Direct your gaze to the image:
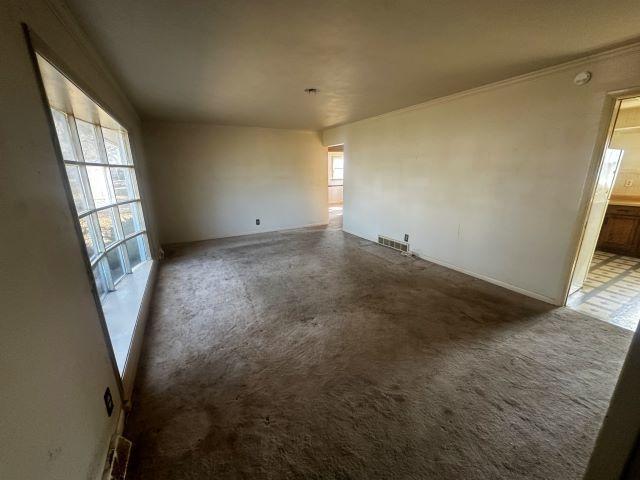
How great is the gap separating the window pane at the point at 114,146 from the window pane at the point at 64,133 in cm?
75

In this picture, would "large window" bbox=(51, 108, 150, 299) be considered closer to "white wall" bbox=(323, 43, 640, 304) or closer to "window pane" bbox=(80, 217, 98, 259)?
"window pane" bbox=(80, 217, 98, 259)

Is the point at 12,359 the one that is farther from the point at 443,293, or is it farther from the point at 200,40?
the point at 443,293

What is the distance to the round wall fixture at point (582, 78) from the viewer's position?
230 centimetres

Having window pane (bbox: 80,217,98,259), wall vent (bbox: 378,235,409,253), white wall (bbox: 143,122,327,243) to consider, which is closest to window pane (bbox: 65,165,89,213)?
window pane (bbox: 80,217,98,259)

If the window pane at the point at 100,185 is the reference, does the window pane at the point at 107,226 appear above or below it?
below

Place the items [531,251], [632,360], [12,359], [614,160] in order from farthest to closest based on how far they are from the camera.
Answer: [531,251]
[614,160]
[12,359]
[632,360]

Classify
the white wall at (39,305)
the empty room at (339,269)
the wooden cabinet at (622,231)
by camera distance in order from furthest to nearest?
the wooden cabinet at (622,231)
the empty room at (339,269)
the white wall at (39,305)

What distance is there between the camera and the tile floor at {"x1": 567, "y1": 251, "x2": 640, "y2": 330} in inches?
102

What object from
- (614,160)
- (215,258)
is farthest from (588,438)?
(215,258)

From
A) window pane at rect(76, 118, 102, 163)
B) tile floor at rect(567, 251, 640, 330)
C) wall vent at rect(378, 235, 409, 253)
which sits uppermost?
window pane at rect(76, 118, 102, 163)

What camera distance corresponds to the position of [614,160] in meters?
2.73

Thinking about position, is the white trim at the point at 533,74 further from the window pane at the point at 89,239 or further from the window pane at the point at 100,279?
the window pane at the point at 100,279

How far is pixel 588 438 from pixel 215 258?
14.9ft

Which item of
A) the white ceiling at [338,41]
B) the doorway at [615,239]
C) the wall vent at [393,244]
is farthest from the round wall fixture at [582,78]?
the wall vent at [393,244]
